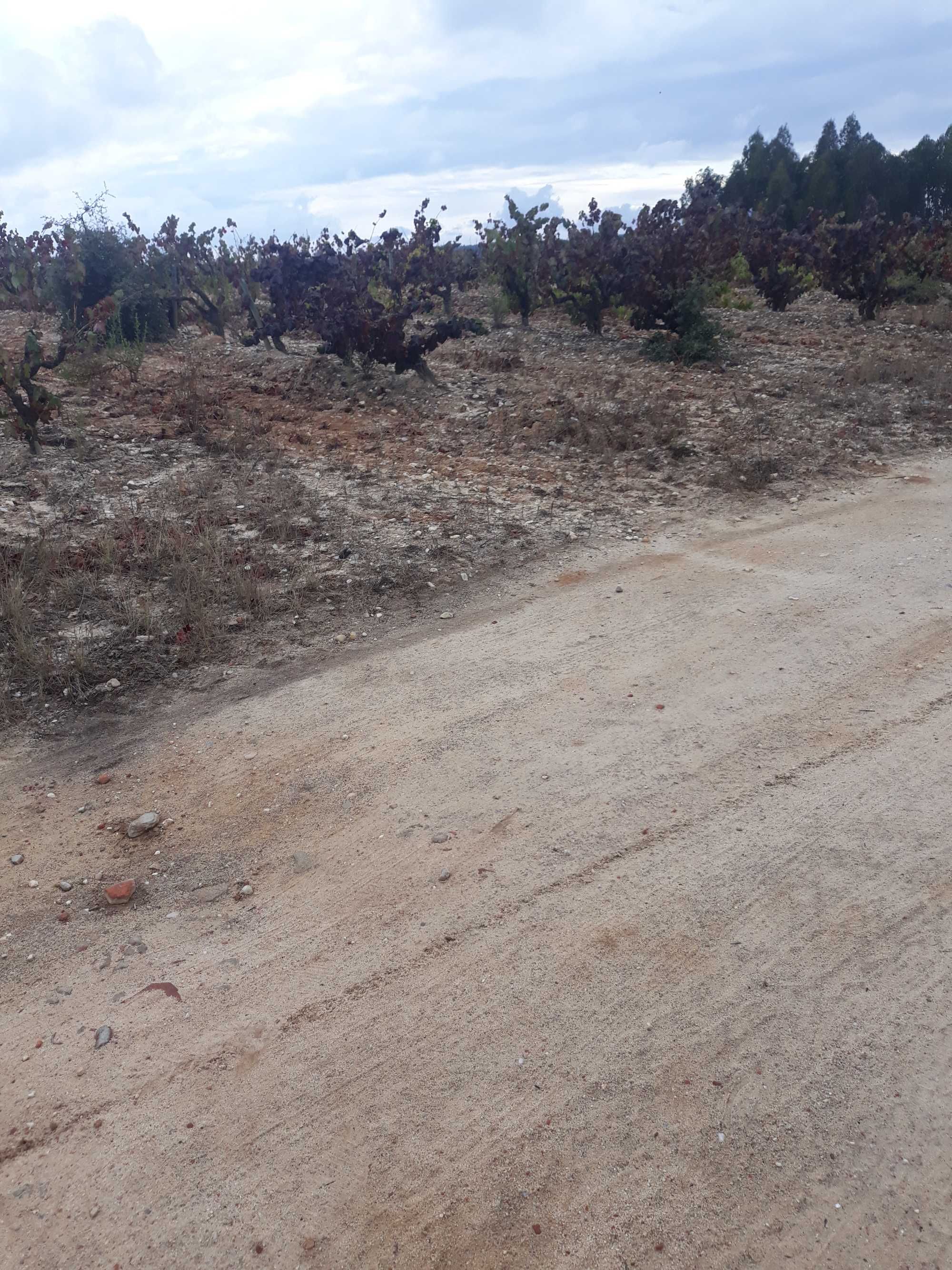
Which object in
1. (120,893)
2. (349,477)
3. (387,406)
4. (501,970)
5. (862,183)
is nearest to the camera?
(501,970)

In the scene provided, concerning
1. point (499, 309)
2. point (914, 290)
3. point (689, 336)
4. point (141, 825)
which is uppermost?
point (499, 309)

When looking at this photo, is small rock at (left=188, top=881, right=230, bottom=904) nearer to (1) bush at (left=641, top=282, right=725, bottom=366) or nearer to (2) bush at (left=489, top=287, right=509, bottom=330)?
(1) bush at (left=641, top=282, right=725, bottom=366)

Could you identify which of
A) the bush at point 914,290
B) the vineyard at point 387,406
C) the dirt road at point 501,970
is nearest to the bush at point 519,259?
the vineyard at point 387,406

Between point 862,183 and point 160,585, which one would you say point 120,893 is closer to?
point 160,585

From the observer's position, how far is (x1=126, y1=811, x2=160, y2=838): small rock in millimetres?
3436

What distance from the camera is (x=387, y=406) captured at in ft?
32.4

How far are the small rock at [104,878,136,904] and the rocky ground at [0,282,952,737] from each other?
4.22 ft

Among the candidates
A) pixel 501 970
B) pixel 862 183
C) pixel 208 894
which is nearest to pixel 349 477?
pixel 208 894

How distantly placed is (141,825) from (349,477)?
4469 mm

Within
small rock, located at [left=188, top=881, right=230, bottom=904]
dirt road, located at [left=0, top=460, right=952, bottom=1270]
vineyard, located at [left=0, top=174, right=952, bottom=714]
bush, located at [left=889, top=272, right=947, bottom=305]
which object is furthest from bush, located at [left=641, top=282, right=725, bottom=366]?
small rock, located at [left=188, top=881, right=230, bottom=904]

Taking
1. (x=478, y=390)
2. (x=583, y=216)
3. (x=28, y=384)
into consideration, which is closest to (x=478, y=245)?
(x=583, y=216)

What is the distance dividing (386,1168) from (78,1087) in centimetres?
89

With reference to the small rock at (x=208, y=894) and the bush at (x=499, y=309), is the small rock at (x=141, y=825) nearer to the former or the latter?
the small rock at (x=208, y=894)

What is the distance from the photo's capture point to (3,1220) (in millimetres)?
2154
